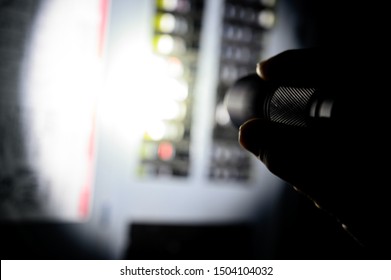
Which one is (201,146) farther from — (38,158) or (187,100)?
(38,158)

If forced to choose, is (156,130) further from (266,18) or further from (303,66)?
(303,66)

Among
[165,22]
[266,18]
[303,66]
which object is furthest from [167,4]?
[303,66]

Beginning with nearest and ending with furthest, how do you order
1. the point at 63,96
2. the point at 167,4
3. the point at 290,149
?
the point at 290,149, the point at 63,96, the point at 167,4

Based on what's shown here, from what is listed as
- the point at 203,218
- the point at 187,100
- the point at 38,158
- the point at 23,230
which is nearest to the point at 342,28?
the point at 187,100

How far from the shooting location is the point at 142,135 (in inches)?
47.8

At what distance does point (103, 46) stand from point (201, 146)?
41 centimetres

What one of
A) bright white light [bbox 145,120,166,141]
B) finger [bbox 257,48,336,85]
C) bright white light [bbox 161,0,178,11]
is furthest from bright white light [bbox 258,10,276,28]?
finger [bbox 257,48,336,85]

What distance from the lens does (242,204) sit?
1.33m

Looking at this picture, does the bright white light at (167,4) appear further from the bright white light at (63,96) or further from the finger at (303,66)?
the finger at (303,66)

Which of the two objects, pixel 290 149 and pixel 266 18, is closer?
pixel 290 149

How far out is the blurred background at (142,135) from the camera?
1.09 m

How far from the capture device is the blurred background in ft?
3.59

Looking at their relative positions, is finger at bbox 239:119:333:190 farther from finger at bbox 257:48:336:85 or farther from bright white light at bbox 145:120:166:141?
bright white light at bbox 145:120:166:141

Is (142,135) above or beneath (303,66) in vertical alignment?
beneath
